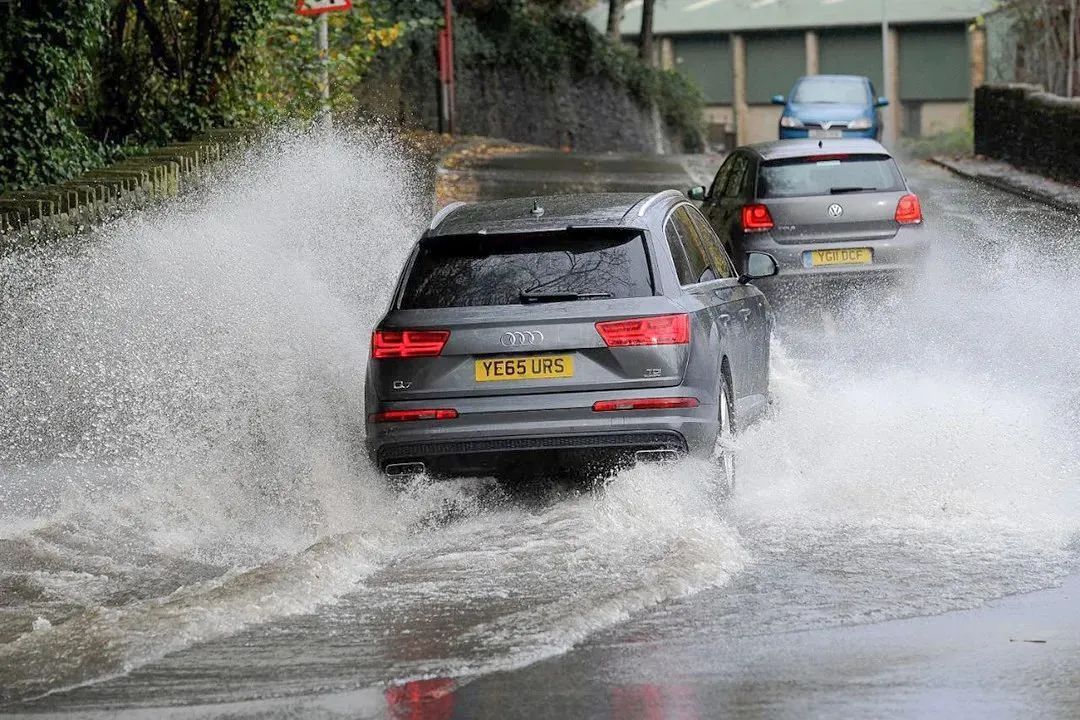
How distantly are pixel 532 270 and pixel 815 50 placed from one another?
59.7 meters

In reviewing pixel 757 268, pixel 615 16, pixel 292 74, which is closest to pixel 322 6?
pixel 292 74

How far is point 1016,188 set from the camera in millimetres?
28438

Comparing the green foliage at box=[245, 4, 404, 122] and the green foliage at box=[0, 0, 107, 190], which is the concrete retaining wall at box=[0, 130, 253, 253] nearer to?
the green foliage at box=[0, 0, 107, 190]

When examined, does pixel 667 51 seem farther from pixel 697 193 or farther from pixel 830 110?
pixel 697 193

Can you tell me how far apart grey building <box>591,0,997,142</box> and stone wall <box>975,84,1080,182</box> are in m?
24.4

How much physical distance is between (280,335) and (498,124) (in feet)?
90.1

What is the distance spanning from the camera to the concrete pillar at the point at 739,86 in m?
68.4

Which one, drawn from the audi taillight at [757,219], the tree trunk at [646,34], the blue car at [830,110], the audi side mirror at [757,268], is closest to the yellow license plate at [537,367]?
the audi side mirror at [757,268]

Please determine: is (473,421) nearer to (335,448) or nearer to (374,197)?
(335,448)

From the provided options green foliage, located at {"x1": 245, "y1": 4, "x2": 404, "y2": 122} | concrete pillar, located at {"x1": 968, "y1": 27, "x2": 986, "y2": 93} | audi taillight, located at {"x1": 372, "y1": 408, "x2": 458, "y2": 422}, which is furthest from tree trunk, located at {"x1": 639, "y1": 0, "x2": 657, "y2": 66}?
audi taillight, located at {"x1": 372, "y1": 408, "x2": 458, "y2": 422}

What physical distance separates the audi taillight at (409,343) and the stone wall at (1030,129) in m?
21.1

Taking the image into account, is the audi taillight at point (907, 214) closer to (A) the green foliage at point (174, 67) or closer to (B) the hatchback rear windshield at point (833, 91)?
(A) the green foliage at point (174, 67)

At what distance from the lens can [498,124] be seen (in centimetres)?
3997

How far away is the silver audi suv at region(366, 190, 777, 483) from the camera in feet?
28.5
